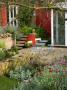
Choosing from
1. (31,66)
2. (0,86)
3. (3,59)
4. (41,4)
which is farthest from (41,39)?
(41,4)

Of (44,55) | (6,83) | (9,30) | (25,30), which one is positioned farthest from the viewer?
(25,30)

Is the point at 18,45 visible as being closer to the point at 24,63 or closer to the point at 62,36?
the point at 62,36

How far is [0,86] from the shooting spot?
13.7m

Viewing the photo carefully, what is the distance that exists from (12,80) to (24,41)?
1083cm

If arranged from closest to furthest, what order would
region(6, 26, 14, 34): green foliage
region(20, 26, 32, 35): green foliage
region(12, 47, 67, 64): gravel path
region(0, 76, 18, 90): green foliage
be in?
region(0, 76, 18, 90): green foliage < region(12, 47, 67, 64): gravel path < region(6, 26, 14, 34): green foliage < region(20, 26, 32, 35): green foliage

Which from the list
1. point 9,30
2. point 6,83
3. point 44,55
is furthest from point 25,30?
point 6,83

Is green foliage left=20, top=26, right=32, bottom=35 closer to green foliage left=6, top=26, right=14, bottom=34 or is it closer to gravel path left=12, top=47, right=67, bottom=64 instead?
green foliage left=6, top=26, right=14, bottom=34

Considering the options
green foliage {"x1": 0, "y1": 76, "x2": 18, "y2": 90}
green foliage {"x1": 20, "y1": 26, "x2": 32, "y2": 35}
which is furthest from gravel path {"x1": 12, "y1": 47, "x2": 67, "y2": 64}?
green foliage {"x1": 20, "y1": 26, "x2": 32, "y2": 35}

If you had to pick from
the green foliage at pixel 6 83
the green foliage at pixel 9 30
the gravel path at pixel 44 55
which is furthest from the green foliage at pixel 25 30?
the green foliage at pixel 6 83

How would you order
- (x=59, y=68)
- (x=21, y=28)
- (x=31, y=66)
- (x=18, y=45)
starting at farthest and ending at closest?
(x=21, y=28), (x=18, y=45), (x=31, y=66), (x=59, y=68)

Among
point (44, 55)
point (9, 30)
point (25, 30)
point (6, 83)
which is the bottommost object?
point (6, 83)

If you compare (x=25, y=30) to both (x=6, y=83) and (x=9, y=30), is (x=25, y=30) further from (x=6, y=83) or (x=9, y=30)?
(x=6, y=83)

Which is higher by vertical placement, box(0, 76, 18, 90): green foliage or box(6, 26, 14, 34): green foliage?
box(6, 26, 14, 34): green foliage

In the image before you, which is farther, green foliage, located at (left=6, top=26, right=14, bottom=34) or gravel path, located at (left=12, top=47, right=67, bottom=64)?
green foliage, located at (left=6, top=26, right=14, bottom=34)
